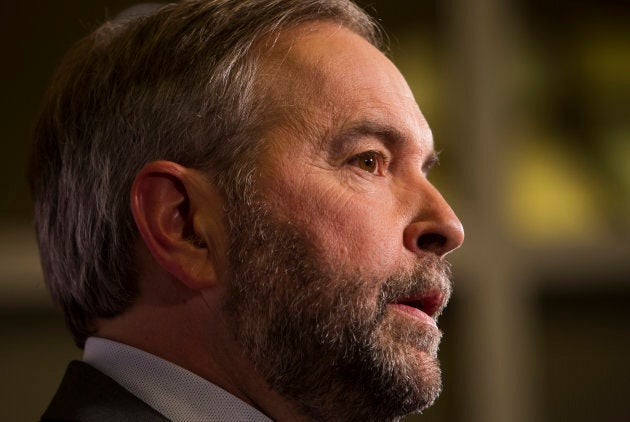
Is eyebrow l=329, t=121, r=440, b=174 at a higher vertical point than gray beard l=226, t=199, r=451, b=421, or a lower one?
higher

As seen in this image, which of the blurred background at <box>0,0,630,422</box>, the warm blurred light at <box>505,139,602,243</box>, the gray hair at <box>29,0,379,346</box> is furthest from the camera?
the warm blurred light at <box>505,139,602,243</box>

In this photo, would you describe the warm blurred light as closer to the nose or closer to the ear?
the nose

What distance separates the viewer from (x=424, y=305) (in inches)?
49.6

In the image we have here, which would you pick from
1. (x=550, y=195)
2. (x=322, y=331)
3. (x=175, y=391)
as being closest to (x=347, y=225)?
(x=322, y=331)

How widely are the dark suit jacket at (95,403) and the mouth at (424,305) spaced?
34 cm

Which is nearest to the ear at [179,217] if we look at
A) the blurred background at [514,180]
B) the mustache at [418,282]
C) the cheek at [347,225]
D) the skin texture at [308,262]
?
the skin texture at [308,262]

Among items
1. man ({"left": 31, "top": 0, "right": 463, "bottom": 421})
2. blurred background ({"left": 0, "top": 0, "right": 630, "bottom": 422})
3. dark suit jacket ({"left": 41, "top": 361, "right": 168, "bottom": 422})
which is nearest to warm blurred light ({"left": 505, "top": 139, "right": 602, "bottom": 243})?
blurred background ({"left": 0, "top": 0, "right": 630, "bottom": 422})

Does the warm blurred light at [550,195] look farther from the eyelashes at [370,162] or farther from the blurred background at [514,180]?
the eyelashes at [370,162]

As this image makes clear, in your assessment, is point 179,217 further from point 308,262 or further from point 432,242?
point 432,242

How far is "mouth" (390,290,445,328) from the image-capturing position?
1.22 meters

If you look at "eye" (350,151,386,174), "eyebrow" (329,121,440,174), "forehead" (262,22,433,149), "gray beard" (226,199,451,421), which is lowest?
"gray beard" (226,199,451,421)

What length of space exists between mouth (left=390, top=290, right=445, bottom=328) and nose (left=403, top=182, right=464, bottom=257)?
6cm

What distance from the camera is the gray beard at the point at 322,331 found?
46.5 inches

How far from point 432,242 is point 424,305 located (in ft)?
0.29
